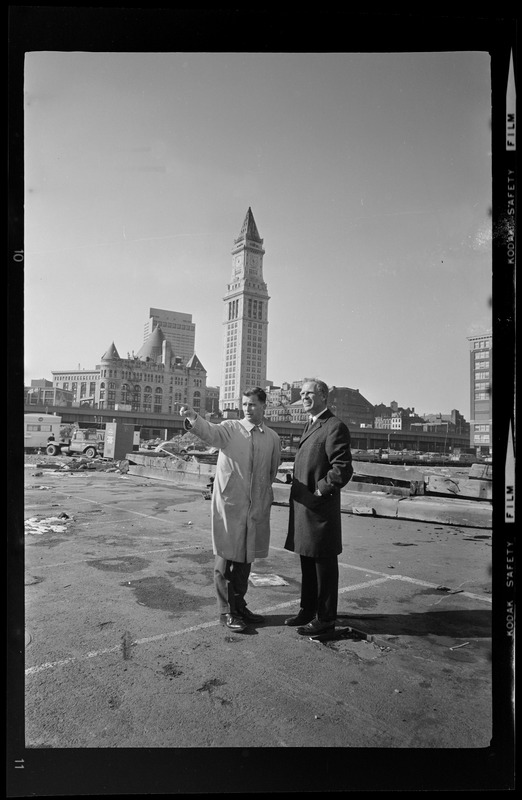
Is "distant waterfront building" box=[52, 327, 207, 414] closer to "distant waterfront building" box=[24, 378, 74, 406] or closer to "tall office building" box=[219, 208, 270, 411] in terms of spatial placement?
"distant waterfront building" box=[24, 378, 74, 406]

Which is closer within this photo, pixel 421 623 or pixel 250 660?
pixel 250 660

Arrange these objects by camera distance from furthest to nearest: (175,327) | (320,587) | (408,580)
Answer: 1. (408,580)
2. (320,587)
3. (175,327)

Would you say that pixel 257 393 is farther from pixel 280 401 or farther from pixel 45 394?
pixel 45 394

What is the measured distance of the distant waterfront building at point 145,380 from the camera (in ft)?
8.25

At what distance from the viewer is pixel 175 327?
259cm

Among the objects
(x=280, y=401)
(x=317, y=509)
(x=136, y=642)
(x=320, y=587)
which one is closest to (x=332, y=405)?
(x=280, y=401)

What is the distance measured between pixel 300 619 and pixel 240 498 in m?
0.83

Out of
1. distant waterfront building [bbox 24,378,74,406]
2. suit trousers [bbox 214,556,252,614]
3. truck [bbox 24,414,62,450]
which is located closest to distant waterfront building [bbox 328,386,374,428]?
suit trousers [bbox 214,556,252,614]

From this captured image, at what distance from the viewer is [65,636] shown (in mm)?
2594

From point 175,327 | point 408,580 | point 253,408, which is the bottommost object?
point 408,580

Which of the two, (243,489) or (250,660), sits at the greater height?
(243,489)
